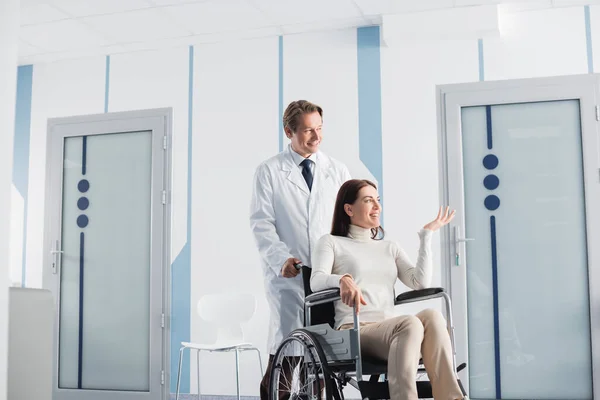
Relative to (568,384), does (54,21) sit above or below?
above

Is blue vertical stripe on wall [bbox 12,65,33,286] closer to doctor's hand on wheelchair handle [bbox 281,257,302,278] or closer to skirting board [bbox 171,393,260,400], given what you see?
skirting board [bbox 171,393,260,400]

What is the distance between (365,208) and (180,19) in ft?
7.83

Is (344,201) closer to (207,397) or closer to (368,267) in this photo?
(368,267)

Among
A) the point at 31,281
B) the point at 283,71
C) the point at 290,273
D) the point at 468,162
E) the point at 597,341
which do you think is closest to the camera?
the point at 290,273

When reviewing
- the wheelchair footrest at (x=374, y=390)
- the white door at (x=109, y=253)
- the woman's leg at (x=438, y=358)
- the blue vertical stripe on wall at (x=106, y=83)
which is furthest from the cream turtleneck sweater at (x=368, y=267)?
the blue vertical stripe on wall at (x=106, y=83)

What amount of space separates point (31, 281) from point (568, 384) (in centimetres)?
364

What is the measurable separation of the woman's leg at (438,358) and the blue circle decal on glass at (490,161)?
7.28ft

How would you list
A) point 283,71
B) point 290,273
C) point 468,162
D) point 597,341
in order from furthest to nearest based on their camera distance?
point 283,71
point 468,162
point 597,341
point 290,273

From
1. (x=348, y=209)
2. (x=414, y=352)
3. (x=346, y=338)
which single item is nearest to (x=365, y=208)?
(x=348, y=209)

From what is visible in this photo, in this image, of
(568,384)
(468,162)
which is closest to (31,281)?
(468,162)

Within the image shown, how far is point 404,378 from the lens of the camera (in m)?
2.24

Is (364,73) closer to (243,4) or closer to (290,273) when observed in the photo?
(243,4)

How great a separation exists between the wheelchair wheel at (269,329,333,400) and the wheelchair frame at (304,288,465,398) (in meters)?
0.05

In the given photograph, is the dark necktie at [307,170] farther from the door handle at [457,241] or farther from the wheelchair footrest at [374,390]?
the door handle at [457,241]
